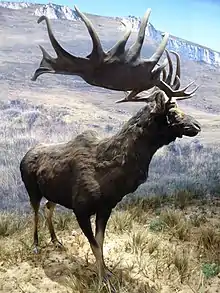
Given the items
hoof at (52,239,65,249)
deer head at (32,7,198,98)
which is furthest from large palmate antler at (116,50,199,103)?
hoof at (52,239,65,249)

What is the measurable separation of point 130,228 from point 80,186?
1.28 meters

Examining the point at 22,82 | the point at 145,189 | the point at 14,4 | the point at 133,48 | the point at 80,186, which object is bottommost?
the point at 145,189

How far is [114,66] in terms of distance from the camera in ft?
8.96

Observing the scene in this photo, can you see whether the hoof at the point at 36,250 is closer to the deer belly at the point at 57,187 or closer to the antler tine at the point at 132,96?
the deer belly at the point at 57,187

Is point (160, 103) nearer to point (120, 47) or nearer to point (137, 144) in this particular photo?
point (137, 144)

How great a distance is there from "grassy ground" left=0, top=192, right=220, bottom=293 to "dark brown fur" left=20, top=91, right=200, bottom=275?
0.31 metres

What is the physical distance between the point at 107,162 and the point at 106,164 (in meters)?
0.01

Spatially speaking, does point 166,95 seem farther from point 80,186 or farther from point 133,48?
→ point 80,186

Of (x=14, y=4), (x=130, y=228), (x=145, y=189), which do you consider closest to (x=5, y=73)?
(x=14, y=4)

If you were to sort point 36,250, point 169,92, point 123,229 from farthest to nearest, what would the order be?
point 123,229, point 36,250, point 169,92

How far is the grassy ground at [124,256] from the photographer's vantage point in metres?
3.04

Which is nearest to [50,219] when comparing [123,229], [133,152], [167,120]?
[123,229]

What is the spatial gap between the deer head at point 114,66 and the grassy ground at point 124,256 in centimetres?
121

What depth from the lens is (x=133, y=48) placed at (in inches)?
108
